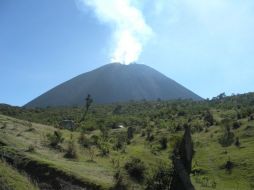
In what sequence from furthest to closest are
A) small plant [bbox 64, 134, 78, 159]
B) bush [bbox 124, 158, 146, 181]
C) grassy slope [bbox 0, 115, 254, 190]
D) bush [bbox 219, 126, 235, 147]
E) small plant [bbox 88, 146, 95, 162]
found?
1. bush [bbox 219, 126, 235, 147]
2. small plant [bbox 88, 146, 95, 162]
3. small plant [bbox 64, 134, 78, 159]
4. bush [bbox 124, 158, 146, 181]
5. grassy slope [bbox 0, 115, 254, 190]

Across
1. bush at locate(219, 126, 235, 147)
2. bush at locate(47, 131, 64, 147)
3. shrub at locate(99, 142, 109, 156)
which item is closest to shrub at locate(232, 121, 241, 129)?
bush at locate(219, 126, 235, 147)

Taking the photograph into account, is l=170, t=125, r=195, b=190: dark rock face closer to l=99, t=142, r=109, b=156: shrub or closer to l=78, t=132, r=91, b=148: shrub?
l=99, t=142, r=109, b=156: shrub

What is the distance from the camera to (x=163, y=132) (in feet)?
247

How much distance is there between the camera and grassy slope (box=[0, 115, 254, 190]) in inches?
1495

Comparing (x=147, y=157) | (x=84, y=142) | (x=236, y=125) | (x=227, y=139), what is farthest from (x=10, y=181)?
(x=236, y=125)

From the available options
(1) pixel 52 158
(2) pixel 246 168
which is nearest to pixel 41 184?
(1) pixel 52 158

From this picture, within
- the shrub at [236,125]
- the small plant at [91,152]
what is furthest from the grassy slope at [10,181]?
the shrub at [236,125]

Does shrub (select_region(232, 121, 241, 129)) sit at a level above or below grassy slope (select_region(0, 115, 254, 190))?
above

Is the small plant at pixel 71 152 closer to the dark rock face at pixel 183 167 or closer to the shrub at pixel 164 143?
the dark rock face at pixel 183 167

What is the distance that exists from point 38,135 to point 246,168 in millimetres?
20747

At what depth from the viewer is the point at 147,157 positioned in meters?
54.0

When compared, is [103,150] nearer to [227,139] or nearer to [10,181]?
[227,139]

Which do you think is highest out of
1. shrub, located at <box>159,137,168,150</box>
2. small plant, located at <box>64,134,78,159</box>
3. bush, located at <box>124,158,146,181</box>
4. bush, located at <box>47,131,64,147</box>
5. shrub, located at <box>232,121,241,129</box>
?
shrub, located at <box>232,121,241,129</box>

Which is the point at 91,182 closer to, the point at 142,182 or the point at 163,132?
the point at 142,182
